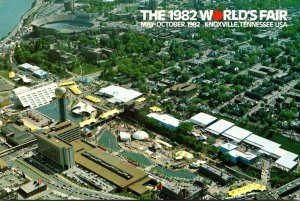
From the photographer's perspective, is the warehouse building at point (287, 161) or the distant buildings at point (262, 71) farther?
the distant buildings at point (262, 71)

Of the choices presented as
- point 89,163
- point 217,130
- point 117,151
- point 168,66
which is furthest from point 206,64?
point 89,163

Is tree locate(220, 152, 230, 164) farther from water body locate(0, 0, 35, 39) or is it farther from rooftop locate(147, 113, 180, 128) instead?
water body locate(0, 0, 35, 39)

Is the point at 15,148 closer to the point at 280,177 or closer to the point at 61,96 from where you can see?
the point at 61,96

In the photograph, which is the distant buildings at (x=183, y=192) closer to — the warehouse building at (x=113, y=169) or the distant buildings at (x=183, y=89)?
the warehouse building at (x=113, y=169)

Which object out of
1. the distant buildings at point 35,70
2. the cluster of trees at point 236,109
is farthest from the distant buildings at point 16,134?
the cluster of trees at point 236,109

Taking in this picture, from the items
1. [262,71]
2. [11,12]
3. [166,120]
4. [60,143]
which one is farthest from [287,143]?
[11,12]

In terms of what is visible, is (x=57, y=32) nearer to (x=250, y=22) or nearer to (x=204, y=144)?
(x=250, y=22)

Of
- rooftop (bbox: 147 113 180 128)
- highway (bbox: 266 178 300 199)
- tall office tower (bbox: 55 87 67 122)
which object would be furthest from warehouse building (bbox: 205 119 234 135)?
tall office tower (bbox: 55 87 67 122)
